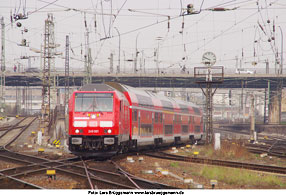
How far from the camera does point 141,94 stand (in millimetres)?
25859

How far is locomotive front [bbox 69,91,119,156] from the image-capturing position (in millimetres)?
19312

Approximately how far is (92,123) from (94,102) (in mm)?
1027

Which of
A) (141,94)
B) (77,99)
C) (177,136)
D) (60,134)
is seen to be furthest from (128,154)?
(60,134)

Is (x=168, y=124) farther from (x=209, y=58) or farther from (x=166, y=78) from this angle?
(x=166, y=78)

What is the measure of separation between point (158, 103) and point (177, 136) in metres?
5.70

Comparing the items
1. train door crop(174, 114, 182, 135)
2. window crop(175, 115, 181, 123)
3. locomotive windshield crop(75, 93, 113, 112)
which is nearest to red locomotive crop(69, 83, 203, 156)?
locomotive windshield crop(75, 93, 113, 112)

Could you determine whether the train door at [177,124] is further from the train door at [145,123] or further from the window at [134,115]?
the window at [134,115]

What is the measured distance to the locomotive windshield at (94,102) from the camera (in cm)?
1964

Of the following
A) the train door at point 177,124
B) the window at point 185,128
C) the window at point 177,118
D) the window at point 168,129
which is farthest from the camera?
the window at point 185,128

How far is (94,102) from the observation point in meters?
19.8

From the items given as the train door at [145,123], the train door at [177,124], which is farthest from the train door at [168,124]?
the train door at [145,123]

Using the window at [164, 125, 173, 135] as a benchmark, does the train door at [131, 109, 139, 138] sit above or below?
above

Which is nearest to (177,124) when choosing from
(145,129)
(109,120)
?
(145,129)

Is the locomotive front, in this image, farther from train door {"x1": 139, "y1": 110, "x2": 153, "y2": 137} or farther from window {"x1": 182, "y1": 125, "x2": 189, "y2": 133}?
window {"x1": 182, "y1": 125, "x2": 189, "y2": 133}
